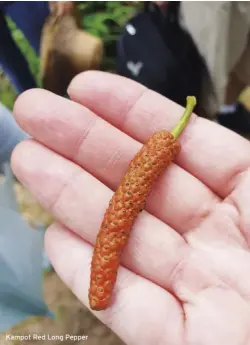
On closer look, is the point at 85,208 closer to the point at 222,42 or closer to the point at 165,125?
the point at 165,125

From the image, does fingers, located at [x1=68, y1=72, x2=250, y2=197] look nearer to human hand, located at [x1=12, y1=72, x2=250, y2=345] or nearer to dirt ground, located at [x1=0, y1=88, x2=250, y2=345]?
human hand, located at [x1=12, y1=72, x2=250, y2=345]

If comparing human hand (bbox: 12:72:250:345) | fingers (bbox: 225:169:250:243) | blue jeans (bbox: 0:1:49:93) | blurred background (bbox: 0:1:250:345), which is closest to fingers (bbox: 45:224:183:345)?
human hand (bbox: 12:72:250:345)

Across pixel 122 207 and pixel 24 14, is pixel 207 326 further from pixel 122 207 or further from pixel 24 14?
pixel 24 14

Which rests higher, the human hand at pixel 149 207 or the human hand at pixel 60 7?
the human hand at pixel 60 7

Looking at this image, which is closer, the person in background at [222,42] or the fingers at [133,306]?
the fingers at [133,306]

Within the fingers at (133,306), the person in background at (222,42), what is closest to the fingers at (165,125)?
the fingers at (133,306)

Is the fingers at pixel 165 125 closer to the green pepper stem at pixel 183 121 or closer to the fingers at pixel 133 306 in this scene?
the green pepper stem at pixel 183 121
